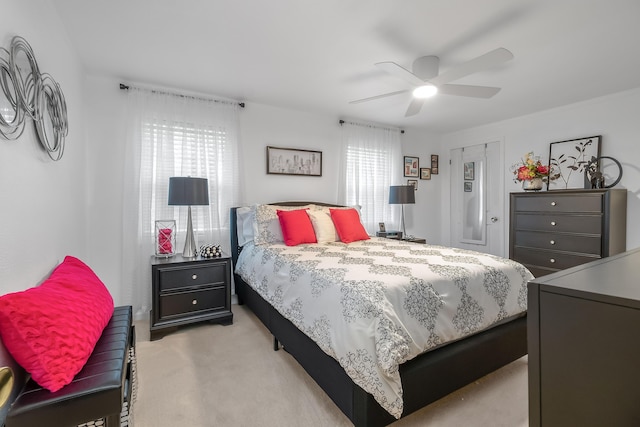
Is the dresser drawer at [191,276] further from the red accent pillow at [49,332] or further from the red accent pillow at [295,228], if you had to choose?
the red accent pillow at [49,332]

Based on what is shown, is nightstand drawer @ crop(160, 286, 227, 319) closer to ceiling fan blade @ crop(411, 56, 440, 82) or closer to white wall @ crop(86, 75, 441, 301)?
white wall @ crop(86, 75, 441, 301)

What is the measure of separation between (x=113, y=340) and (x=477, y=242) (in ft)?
16.2

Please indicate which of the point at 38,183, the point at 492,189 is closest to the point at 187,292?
the point at 38,183

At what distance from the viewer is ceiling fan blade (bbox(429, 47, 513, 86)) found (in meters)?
1.90

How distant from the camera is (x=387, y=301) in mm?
1435

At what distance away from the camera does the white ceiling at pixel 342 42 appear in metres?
1.88

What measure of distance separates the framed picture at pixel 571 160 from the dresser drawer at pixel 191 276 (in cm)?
429

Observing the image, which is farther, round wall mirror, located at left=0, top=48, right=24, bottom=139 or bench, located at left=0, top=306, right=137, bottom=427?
round wall mirror, located at left=0, top=48, right=24, bottom=139

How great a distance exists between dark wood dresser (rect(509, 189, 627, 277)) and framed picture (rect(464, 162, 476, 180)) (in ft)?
3.59

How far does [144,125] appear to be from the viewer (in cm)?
298

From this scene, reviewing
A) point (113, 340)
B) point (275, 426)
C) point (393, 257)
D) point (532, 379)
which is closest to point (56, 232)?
point (113, 340)

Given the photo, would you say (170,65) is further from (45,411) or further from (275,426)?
(275,426)

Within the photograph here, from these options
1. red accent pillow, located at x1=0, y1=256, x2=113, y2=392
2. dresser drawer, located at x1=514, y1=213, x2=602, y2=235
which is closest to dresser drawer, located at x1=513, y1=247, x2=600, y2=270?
dresser drawer, located at x1=514, y1=213, x2=602, y2=235

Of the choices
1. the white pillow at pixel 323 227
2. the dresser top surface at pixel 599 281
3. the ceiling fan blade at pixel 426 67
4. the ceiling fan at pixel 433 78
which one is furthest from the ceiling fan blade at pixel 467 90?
the dresser top surface at pixel 599 281
